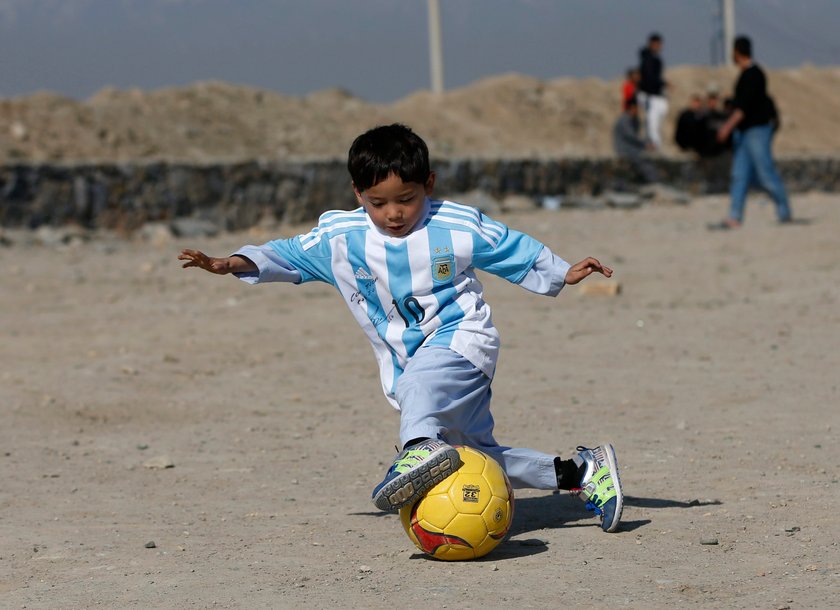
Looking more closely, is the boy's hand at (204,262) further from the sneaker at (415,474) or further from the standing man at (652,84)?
the standing man at (652,84)

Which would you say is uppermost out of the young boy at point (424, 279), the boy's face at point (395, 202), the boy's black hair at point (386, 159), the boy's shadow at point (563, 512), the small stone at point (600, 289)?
the boy's black hair at point (386, 159)

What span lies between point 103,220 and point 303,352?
6.82 meters

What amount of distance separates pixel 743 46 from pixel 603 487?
33.3ft

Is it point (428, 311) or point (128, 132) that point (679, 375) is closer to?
point (428, 311)

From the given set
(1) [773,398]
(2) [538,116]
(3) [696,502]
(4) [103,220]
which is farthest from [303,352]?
(2) [538,116]

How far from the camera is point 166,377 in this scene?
24.2ft

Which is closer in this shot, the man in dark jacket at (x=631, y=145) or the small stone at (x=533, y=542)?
the small stone at (x=533, y=542)

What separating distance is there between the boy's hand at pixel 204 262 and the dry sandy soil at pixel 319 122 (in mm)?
10272

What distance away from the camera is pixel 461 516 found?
3.88 m

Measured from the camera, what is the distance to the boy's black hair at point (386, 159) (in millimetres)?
4016

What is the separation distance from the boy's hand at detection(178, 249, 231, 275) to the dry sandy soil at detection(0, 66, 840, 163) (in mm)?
10272

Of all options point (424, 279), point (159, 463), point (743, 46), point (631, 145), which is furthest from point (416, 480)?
point (631, 145)

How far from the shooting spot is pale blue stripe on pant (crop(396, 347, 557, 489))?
13.1 feet

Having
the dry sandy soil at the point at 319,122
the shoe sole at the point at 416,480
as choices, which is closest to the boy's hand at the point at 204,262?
the shoe sole at the point at 416,480
